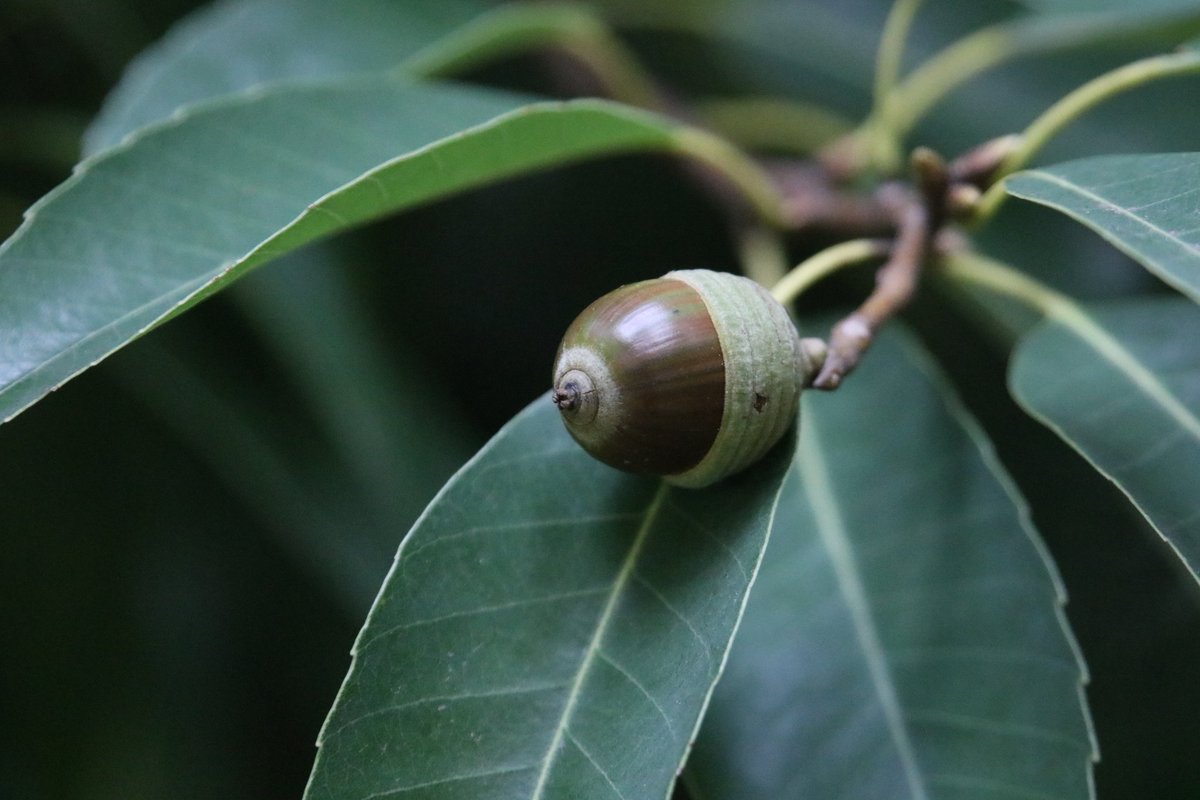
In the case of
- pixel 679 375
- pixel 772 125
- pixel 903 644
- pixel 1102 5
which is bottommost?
pixel 903 644

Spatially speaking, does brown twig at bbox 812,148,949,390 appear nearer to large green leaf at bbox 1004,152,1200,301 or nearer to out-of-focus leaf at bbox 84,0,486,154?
large green leaf at bbox 1004,152,1200,301

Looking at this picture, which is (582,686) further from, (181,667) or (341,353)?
(181,667)

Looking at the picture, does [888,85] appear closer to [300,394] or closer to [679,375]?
[679,375]

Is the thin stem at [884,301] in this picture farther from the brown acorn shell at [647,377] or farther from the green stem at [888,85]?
the green stem at [888,85]

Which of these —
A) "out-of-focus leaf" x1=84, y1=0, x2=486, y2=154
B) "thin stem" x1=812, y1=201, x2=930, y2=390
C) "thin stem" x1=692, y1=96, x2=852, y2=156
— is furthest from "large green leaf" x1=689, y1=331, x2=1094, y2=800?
"out-of-focus leaf" x1=84, y1=0, x2=486, y2=154

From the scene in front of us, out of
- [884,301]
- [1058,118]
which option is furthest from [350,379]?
[1058,118]

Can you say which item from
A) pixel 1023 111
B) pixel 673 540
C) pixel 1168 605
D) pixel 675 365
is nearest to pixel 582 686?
pixel 673 540

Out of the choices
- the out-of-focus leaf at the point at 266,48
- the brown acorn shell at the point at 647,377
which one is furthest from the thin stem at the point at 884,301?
the out-of-focus leaf at the point at 266,48
